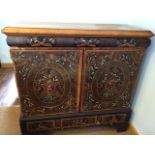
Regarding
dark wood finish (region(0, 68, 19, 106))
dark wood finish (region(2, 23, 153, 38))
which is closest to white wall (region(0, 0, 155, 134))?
dark wood finish (region(2, 23, 153, 38))

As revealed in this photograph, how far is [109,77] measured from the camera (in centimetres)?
134

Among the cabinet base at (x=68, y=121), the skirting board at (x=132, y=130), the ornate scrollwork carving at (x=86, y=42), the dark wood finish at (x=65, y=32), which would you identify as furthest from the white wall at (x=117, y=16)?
the ornate scrollwork carving at (x=86, y=42)

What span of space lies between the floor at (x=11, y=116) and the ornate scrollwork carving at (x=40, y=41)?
88 centimetres

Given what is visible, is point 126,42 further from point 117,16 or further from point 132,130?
point 132,130

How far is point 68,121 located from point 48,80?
423 mm

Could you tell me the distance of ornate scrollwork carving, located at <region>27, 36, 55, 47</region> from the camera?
110cm

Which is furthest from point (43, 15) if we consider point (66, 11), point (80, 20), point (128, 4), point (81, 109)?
point (81, 109)

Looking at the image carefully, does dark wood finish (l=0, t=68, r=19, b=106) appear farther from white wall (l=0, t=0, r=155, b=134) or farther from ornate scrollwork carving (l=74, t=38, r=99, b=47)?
ornate scrollwork carving (l=74, t=38, r=99, b=47)

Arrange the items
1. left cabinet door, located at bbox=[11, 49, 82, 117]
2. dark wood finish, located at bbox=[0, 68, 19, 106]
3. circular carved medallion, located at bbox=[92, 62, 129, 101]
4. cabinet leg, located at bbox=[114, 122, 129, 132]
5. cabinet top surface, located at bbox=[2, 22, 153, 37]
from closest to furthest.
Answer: cabinet top surface, located at bbox=[2, 22, 153, 37]
left cabinet door, located at bbox=[11, 49, 82, 117]
circular carved medallion, located at bbox=[92, 62, 129, 101]
cabinet leg, located at bbox=[114, 122, 129, 132]
dark wood finish, located at bbox=[0, 68, 19, 106]

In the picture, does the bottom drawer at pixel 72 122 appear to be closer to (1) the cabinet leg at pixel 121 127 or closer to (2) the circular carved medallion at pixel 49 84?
(1) the cabinet leg at pixel 121 127

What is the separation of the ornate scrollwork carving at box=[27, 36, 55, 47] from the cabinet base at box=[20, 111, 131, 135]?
60 centimetres

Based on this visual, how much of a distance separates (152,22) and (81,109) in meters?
0.88

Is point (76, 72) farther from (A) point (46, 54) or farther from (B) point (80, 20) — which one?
(B) point (80, 20)

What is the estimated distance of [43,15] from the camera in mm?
1677
